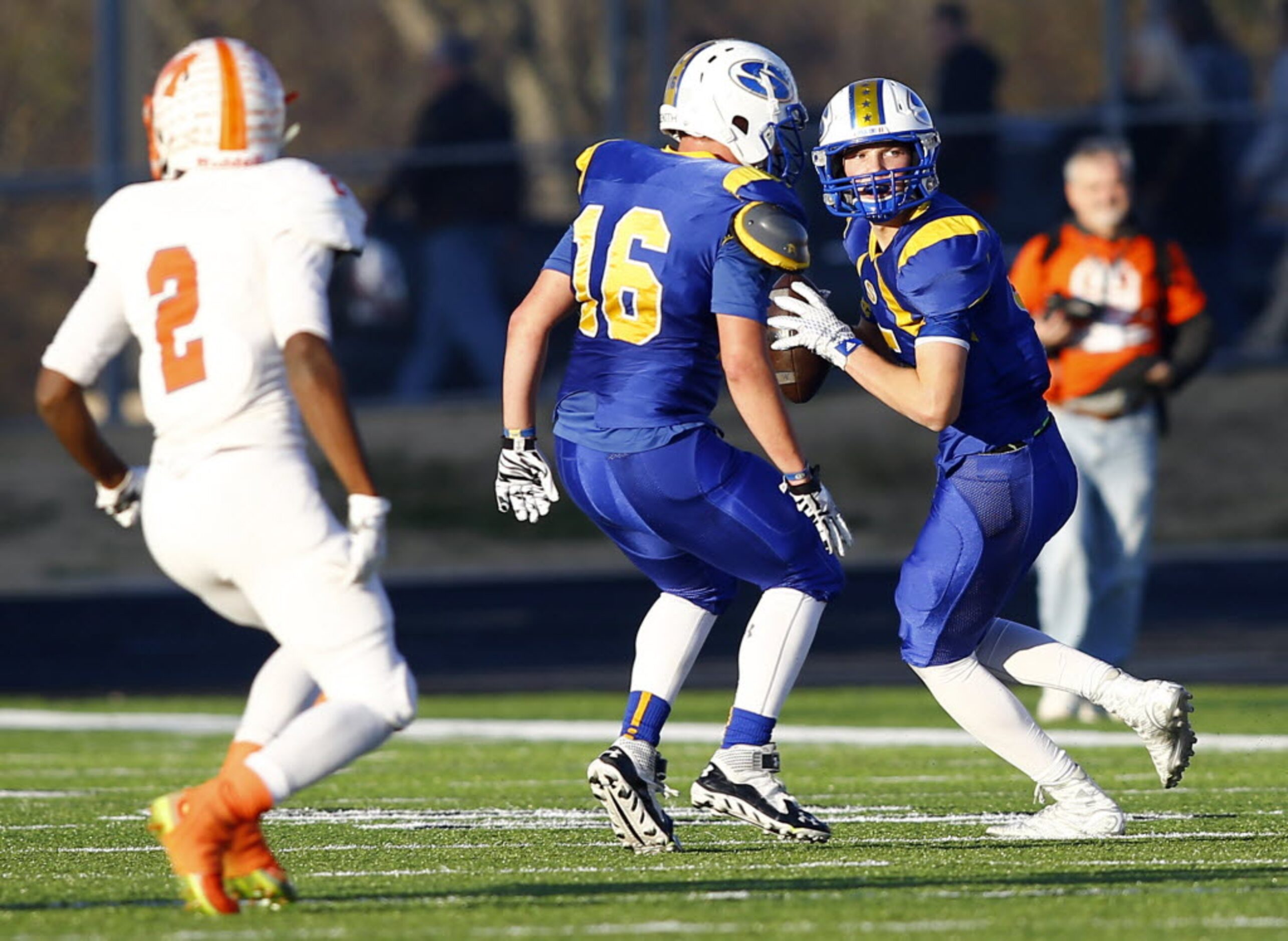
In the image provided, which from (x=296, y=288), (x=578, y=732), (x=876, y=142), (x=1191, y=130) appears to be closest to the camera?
(x=296, y=288)

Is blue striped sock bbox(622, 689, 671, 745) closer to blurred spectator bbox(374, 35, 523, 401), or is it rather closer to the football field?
the football field

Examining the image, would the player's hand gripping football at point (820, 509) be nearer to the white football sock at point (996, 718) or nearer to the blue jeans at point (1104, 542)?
the white football sock at point (996, 718)

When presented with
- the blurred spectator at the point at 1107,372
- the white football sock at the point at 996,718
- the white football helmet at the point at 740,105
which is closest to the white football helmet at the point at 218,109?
the white football helmet at the point at 740,105

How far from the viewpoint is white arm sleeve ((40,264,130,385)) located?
507 cm

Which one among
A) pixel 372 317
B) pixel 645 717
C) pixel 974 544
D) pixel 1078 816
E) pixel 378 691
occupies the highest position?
pixel 974 544

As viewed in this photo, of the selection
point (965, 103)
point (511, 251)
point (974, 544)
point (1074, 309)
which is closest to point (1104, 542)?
point (1074, 309)

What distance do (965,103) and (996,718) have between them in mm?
14038

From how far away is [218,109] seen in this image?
16.7 feet

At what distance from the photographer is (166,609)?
16.8 meters

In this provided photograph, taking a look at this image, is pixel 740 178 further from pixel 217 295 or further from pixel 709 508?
pixel 217 295

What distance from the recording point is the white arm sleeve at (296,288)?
16.2 ft

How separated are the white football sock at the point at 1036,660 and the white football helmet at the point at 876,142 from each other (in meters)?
1.09

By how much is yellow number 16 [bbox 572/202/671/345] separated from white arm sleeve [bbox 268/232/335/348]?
1.34 meters

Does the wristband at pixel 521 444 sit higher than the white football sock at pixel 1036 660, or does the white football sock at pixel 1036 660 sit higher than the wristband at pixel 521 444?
the wristband at pixel 521 444
